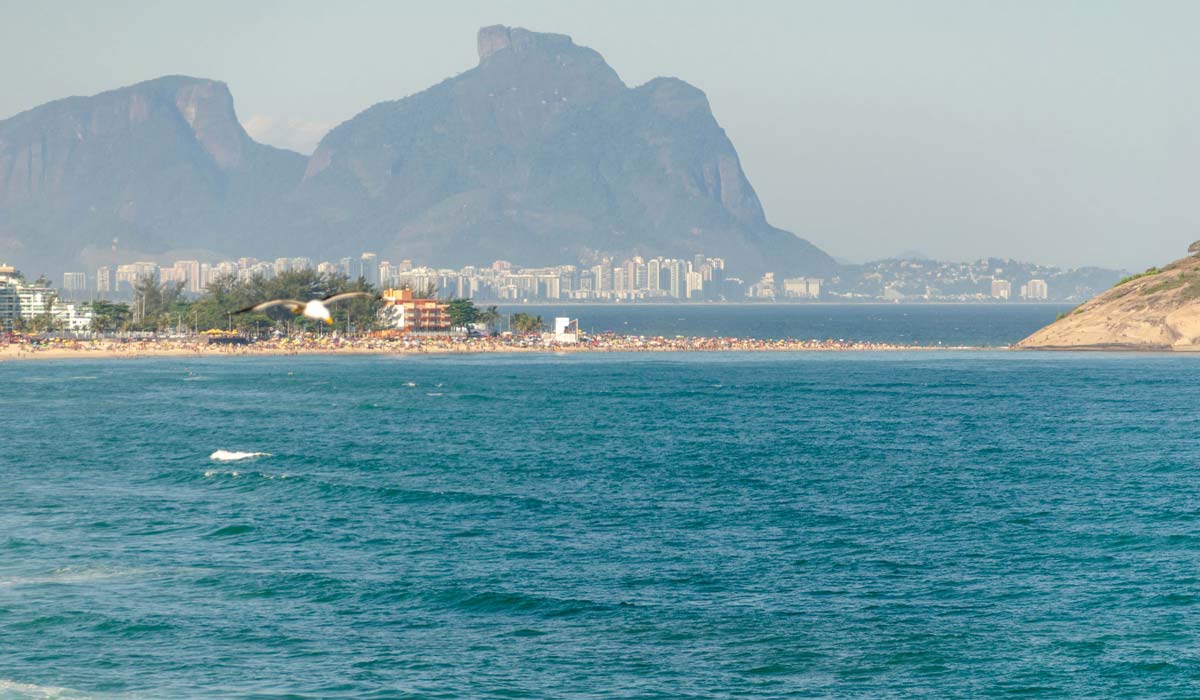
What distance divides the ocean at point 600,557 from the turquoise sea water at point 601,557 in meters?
0.17

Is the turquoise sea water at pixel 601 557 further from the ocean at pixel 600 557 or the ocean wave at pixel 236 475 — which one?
the ocean wave at pixel 236 475

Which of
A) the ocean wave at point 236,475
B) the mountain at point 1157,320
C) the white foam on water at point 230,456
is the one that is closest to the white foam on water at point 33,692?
the ocean wave at point 236,475

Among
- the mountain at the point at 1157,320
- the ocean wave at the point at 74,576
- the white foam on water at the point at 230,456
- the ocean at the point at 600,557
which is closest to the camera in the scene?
the ocean at the point at 600,557

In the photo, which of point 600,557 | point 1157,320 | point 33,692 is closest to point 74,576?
point 33,692

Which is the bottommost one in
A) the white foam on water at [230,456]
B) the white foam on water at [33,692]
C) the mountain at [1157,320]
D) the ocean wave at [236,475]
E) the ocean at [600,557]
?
the white foam on water at [33,692]

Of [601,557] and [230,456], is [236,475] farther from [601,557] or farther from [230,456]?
[601,557]

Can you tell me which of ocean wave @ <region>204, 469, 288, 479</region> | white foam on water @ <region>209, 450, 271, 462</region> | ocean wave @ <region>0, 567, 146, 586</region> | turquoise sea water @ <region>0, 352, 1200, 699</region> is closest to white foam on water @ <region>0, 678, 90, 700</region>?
turquoise sea water @ <region>0, 352, 1200, 699</region>

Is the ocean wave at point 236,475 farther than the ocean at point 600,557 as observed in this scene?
Yes

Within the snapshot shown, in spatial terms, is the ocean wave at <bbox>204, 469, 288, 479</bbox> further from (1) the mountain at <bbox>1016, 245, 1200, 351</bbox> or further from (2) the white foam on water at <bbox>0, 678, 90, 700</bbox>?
(1) the mountain at <bbox>1016, 245, 1200, 351</bbox>

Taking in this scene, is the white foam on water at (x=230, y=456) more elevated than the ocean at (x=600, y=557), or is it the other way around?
the white foam on water at (x=230, y=456)

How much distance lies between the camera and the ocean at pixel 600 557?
122 feet

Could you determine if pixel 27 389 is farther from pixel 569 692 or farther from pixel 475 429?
pixel 569 692

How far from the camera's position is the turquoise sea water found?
37.3 m

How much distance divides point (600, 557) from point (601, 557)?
0.04 meters
